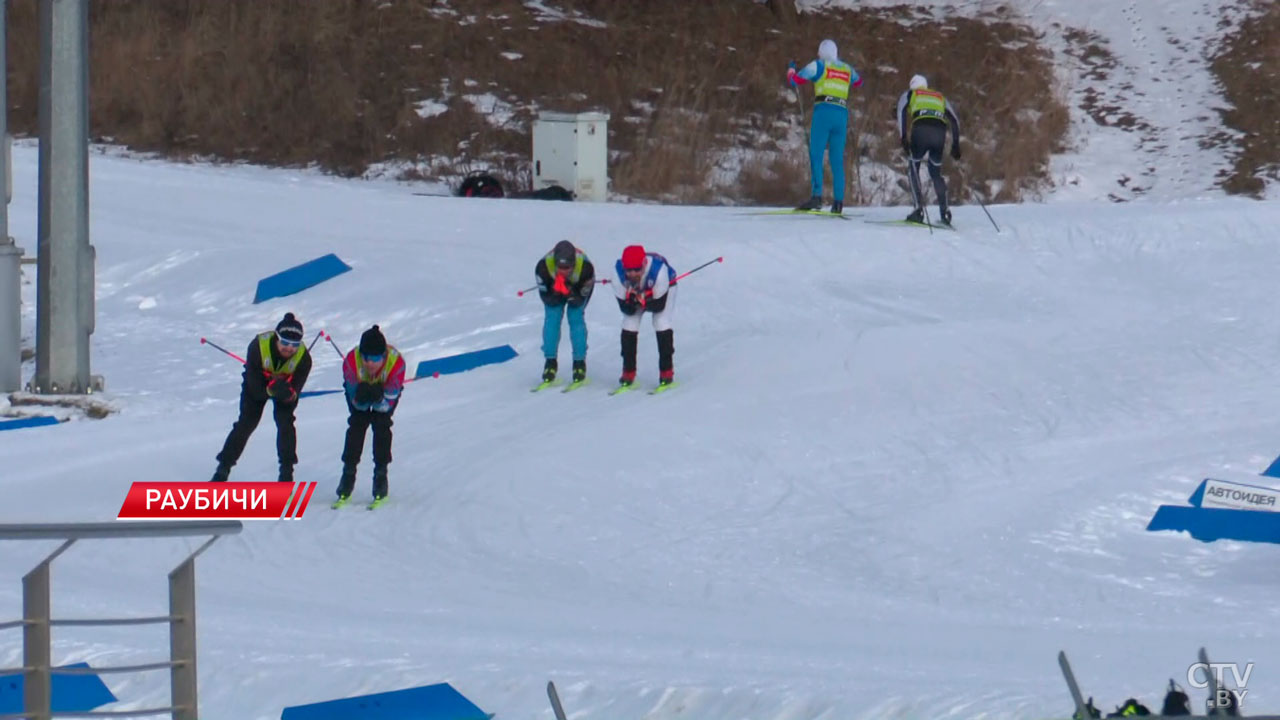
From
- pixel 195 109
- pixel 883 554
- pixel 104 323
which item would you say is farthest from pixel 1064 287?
pixel 195 109

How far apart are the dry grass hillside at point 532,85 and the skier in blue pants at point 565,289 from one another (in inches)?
377

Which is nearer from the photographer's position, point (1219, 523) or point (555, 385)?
point (1219, 523)

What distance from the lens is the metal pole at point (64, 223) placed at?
14281 millimetres

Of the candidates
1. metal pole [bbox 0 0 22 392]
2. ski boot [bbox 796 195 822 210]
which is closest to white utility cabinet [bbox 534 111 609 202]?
ski boot [bbox 796 195 822 210]

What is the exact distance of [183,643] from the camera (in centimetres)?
606

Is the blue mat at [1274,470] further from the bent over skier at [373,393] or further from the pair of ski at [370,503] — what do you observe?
the pair of ski at [370,503]

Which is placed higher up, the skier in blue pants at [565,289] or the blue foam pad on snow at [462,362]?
the skier in blue pants at [565,289]

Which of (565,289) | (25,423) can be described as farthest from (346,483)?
(25,423)

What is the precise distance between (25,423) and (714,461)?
5.58 metres

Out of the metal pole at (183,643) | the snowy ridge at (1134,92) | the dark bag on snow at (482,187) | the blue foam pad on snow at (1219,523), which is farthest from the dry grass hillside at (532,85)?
the metal pole at (183,643)

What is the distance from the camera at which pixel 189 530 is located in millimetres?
6012

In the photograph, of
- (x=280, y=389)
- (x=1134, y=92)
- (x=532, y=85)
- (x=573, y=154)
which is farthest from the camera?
(x=1134, y=92)

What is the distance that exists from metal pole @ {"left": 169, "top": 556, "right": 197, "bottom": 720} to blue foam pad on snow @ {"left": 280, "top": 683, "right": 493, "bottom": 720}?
1.43 m

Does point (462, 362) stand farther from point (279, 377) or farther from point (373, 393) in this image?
point (373, 393)
